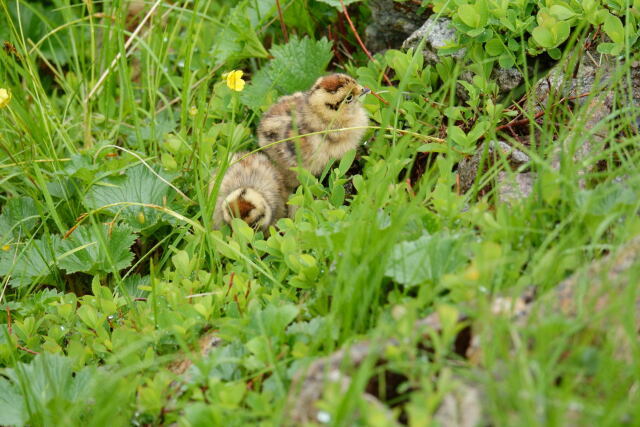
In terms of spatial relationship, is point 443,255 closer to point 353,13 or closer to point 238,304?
point 238,304

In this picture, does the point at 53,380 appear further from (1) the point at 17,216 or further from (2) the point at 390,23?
(2) the point at 390,23

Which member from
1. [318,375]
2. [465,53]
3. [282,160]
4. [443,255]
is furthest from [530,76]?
[318,375]

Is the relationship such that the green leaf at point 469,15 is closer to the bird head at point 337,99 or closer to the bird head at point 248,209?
the bird head at point 337,99

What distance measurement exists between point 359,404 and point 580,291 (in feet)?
2.61

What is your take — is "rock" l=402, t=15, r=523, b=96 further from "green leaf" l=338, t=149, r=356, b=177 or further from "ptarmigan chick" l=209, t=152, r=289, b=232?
"ptarmigan chick" l=209, t=152, r=289, b=232

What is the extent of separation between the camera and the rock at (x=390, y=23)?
512 centimetres

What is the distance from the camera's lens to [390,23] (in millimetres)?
5191

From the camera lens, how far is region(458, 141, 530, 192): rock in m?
3.85

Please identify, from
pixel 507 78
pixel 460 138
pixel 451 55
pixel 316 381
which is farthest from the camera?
pixel 451 55

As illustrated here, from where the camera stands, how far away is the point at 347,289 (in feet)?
9.37

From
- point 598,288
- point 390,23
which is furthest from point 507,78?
point 598,288

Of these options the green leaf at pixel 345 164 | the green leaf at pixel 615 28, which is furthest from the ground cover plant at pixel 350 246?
the green leaf at pixel 345 164

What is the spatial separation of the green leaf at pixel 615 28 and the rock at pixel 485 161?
0.68 meters

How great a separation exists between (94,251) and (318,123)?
1.43 m
